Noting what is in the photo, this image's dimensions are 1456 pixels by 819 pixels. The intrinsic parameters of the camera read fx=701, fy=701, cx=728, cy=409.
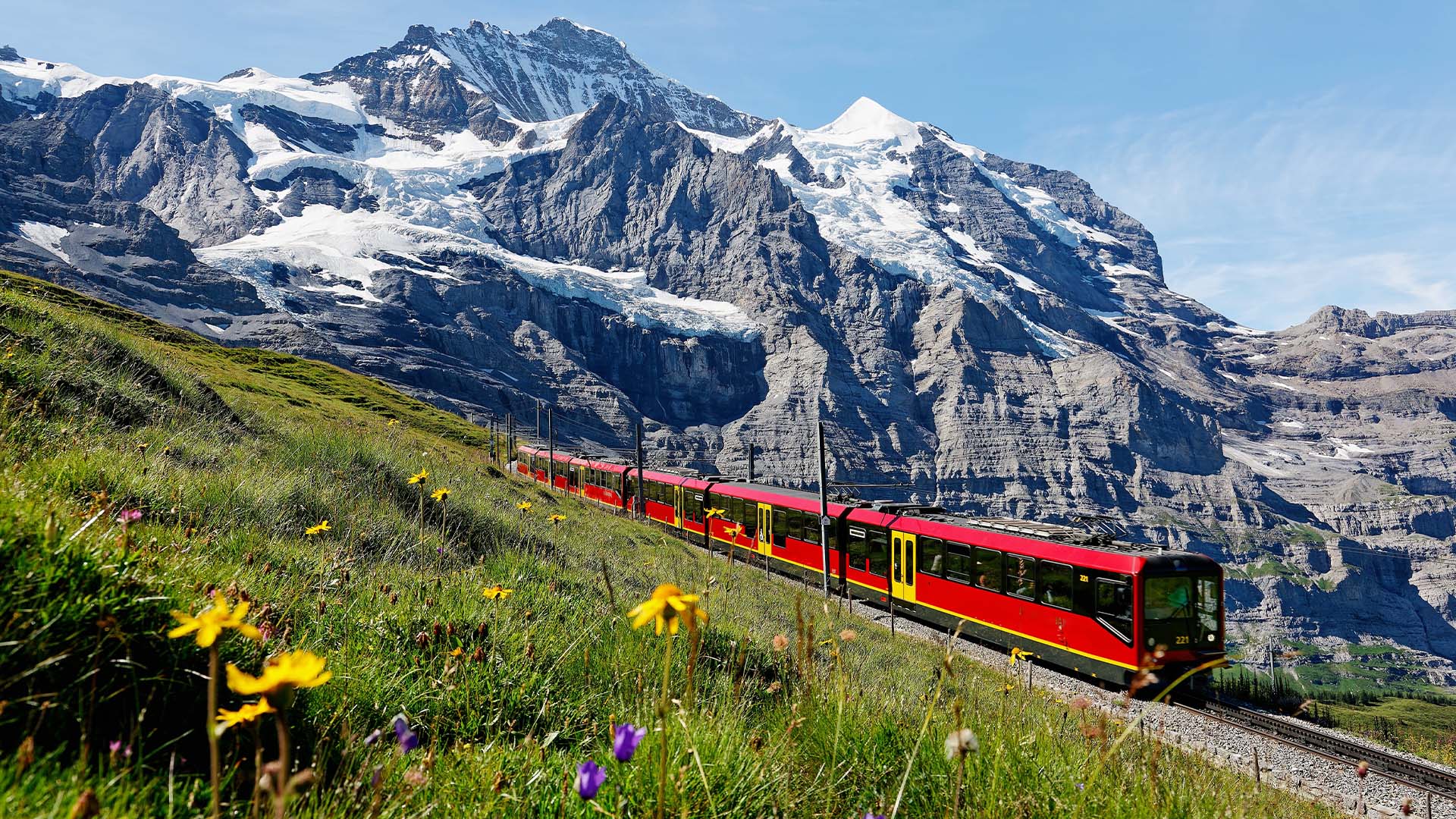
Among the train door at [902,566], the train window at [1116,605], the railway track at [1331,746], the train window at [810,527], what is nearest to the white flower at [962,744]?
the railway track at [1331,746]

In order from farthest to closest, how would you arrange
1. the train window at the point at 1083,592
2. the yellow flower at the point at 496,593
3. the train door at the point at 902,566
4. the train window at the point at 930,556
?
1. the train door at the point at 902,566
2. the train window at the point at 930,556
3. the train window at the point at 1083,592
4. the yellow flower at the point at 496,593

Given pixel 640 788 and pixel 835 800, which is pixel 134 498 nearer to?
pixel 640 788

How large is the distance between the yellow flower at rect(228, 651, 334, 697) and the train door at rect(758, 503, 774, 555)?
93.0 ft

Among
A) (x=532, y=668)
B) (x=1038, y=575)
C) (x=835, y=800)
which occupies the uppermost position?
(x=532, y=668)

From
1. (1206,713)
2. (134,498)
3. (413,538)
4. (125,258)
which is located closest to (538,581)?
(413,538)

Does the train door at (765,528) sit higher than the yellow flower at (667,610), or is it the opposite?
the yellow flower at (667,610)

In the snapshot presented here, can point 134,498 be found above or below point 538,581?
above

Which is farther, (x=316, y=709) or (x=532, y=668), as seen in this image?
(x=532, y=668)

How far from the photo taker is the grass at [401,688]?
2141mm

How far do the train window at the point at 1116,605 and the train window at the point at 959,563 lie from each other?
12.5 ft

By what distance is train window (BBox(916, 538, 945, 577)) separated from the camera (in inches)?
773

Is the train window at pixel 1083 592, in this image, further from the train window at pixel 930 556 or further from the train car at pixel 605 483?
the train car at pixel 605 483

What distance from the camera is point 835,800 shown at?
3092 millimetres

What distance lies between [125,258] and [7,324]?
253055 mm
